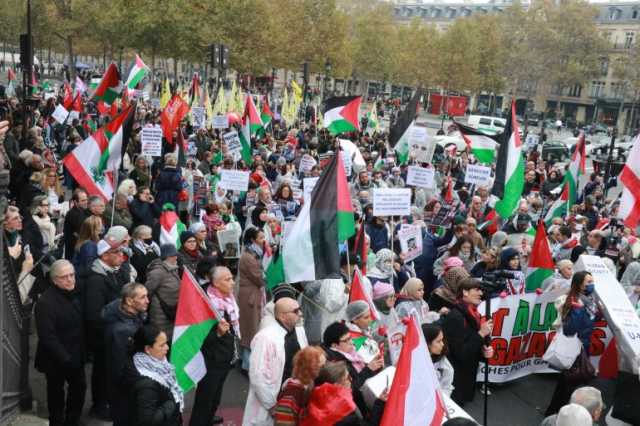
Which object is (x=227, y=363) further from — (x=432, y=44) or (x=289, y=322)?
(x=432, y=44)

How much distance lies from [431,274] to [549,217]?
384 centimetres

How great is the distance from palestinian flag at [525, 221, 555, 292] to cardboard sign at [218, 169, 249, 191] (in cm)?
464

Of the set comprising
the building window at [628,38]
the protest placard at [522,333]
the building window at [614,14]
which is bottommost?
the protest placard at [522,333]

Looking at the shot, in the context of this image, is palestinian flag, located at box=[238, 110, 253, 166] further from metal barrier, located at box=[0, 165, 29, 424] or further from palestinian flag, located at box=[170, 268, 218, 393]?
palestinian flag, located at box=[170, 268, 218, 393]

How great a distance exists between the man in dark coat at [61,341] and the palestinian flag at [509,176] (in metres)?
6.73

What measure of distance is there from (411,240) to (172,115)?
8957mm

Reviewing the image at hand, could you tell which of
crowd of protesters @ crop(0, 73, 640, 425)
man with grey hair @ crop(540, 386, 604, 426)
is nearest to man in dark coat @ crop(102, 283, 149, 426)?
crowd of protesters @ crop(0, 73, 640, 425)

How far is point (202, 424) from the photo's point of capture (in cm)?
573

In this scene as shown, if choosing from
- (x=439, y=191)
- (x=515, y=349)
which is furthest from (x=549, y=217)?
(x=515, y=349)

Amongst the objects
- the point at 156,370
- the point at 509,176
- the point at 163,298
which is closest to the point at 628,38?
the point at 509,176

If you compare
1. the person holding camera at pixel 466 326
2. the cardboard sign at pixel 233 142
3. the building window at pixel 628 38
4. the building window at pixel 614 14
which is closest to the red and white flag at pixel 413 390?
the person holding camera at pixel 466 326

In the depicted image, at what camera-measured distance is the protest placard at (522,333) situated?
738 cm

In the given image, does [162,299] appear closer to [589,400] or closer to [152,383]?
[152,383]

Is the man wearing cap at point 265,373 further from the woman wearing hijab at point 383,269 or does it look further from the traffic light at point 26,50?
the traffic light at point 26,50
